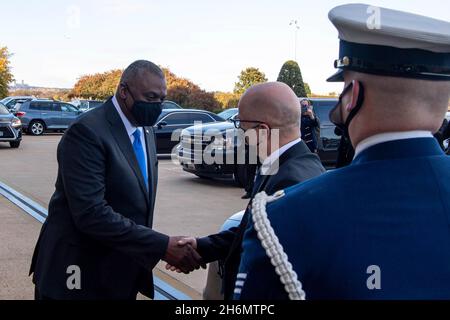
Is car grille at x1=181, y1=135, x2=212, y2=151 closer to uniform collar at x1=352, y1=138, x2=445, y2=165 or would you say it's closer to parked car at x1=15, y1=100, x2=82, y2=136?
uniform collar at x1=352, y1=138, x2=445, y2=165

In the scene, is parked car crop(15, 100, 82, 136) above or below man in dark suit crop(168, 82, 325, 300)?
below

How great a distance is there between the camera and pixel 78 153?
2457mm

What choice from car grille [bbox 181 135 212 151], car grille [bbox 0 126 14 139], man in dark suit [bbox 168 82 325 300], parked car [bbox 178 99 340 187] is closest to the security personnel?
man in dark suit [bbox 168 82 325 300]

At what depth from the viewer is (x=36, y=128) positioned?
81.4ft

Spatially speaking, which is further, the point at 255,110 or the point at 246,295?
the point at 255,110

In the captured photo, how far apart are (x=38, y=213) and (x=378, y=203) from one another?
737 cm

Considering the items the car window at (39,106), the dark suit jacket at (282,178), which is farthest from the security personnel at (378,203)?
the car window at (39,106)

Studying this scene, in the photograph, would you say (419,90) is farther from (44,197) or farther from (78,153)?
(44,197)

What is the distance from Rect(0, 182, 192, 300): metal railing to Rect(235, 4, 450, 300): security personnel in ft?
11.6

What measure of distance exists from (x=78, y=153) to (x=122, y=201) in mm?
324

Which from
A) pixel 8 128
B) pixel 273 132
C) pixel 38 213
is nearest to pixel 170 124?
pixel 8 128

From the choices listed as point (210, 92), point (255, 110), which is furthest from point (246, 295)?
point (210, 92)

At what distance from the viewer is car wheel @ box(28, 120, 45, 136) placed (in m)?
24.7

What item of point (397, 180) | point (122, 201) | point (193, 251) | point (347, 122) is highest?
point (347, 122)
